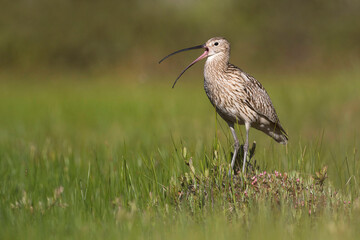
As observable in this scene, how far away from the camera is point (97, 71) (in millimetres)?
25719

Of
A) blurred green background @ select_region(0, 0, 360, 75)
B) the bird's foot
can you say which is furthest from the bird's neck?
blurred green background @ select_region(0, 0, 360, 75)

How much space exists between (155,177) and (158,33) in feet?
74.0

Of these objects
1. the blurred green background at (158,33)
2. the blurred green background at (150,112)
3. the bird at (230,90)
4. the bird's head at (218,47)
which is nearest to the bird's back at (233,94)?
the bird at (230,90)

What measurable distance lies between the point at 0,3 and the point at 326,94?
20.3 m

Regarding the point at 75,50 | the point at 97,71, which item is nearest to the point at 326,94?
the point at 97,71

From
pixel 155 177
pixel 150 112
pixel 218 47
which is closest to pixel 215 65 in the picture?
pixel 218 47

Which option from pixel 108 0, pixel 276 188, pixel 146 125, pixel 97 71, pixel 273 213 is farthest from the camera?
pixel 108 0

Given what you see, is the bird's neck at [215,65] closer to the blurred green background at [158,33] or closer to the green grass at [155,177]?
the green grass at [155,177]

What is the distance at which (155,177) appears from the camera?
5.50 metres

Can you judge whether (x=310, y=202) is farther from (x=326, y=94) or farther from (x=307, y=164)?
(x=326, y=94)

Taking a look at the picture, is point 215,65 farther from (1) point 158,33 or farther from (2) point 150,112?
(1) point 158,33

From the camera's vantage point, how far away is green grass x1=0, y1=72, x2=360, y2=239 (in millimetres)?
4602

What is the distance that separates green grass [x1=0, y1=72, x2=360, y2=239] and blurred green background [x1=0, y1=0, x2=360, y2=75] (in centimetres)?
1179

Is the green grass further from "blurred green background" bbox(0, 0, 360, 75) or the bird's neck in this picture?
Answer: "blurred green background" bbox(0, 0, 360, 75)
